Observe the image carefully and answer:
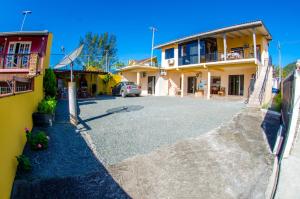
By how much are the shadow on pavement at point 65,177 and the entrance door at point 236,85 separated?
16018mm

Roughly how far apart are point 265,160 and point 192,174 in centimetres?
206

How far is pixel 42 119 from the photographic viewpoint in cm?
748

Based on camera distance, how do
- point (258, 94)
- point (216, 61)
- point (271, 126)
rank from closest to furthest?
point (271, 126), point (258, 94), point (216, 61)

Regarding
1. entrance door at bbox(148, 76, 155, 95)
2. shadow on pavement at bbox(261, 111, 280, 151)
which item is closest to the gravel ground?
shadow on pavement at bbox(261, 111, 280, 151)

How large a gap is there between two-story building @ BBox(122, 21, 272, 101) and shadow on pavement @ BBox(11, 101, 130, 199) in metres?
13.6

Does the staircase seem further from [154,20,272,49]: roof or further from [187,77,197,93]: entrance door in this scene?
[187,77,197,93]: entrance door

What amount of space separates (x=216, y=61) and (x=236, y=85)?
303 centimetres

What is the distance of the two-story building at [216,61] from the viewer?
16734mm

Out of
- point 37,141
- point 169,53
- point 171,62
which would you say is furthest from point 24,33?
point 169,53

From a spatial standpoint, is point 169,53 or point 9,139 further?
point 169,53

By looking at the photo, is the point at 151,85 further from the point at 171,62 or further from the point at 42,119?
the point at 42,119

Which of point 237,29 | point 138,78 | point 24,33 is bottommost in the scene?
point 138,78

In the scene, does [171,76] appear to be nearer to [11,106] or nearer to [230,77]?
[230,77]

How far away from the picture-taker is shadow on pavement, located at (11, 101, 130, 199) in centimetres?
416
